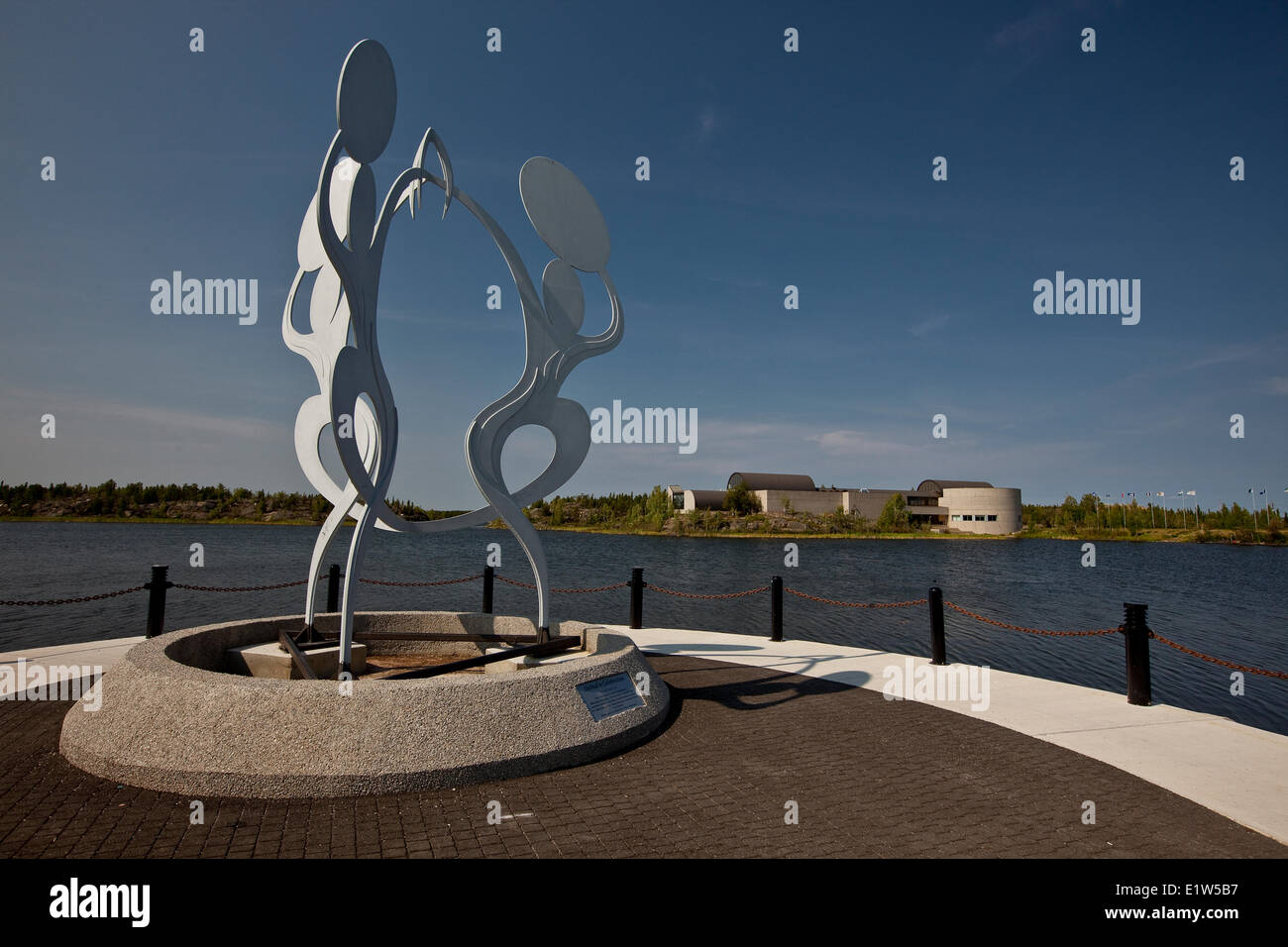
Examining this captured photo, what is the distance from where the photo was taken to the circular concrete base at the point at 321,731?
5.38m

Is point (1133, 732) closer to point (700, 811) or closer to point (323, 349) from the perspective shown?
→ point (700, 811)

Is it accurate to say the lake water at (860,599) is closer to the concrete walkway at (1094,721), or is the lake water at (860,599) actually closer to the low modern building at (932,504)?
the concrete walkway at (1094,721)

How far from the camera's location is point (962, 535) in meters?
89.4

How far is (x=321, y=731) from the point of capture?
553 centimetres

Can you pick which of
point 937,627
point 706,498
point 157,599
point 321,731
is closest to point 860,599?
point 937,627

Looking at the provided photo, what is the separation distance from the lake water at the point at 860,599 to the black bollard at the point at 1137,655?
4.32 m

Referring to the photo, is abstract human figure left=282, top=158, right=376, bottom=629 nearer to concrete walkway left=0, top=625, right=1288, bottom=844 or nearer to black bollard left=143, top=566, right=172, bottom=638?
concrete walkway left=0, top=625, right=1288, bottom=844

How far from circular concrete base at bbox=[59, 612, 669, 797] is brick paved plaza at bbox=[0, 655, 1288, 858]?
13cm

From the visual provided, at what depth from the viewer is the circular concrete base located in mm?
5379
